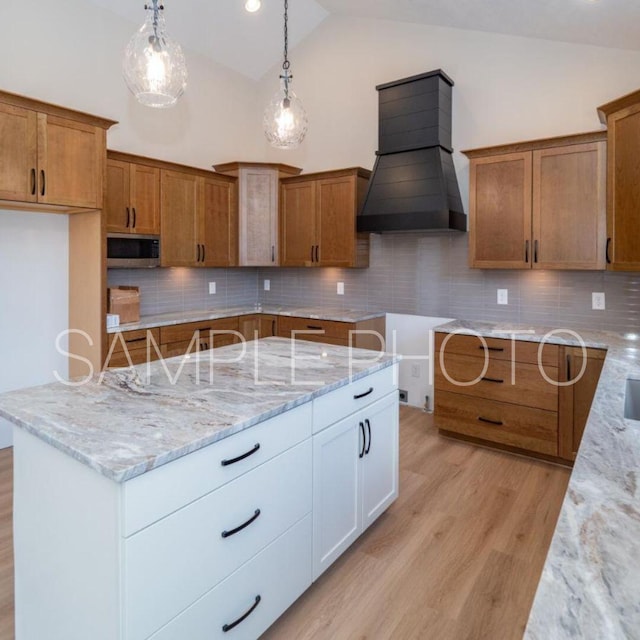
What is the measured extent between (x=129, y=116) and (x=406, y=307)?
3.20 m

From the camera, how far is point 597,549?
0.77m

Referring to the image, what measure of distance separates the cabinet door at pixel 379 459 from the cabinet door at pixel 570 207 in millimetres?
1869

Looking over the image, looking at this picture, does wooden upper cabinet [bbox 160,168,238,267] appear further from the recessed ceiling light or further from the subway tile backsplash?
the recessed ceiling light

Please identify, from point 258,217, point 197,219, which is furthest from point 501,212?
point 197,219

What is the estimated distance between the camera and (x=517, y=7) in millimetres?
3316

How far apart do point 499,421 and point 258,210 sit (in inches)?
127

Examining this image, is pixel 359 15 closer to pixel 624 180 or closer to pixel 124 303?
pixel 624 180

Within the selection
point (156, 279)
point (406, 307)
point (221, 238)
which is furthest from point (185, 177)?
point (406, 307)

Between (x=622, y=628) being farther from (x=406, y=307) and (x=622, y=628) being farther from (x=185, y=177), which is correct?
(x=185, y=177)

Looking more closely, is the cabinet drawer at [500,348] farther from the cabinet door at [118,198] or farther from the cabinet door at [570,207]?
the cabinet door at [118,198]

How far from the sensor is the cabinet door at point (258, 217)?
5012 mm

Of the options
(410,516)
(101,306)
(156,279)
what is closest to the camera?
(410,516)

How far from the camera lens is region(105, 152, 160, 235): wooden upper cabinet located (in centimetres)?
386

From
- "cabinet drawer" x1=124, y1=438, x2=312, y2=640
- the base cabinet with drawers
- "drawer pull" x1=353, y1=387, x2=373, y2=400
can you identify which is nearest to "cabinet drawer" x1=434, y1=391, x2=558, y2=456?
"drawer pull" x1=353, y1=387, x2=373, y2=400
